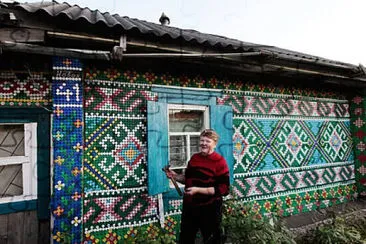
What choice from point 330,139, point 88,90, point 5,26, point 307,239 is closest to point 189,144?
point 88,90

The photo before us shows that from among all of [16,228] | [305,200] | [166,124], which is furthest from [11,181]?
[305,200]

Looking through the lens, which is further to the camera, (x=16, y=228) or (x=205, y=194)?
(x=16, y=228)

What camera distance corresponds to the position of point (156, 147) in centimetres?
366

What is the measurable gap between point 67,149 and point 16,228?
3.78ft

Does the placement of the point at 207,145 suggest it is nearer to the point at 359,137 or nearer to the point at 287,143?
the point at 287,143

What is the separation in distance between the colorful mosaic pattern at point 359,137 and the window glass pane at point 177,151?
488cm

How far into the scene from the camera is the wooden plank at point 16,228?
2961mm

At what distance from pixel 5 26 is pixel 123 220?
9.44 feet

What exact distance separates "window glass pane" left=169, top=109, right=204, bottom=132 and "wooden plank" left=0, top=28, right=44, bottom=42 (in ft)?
7.05

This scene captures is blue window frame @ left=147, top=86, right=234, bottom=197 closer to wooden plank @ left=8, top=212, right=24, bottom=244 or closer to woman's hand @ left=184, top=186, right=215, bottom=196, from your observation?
woman's hand @ left=184, top=186, right=215, bottom=196

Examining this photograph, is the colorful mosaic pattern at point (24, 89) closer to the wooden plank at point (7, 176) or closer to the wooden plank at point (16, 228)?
the wooden plank at point (7, 176)

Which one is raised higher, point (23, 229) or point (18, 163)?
point (18, 163)

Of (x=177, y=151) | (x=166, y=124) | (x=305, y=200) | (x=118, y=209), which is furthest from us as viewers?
(x=305, y=200)

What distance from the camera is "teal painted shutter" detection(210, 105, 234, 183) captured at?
13.6ft
